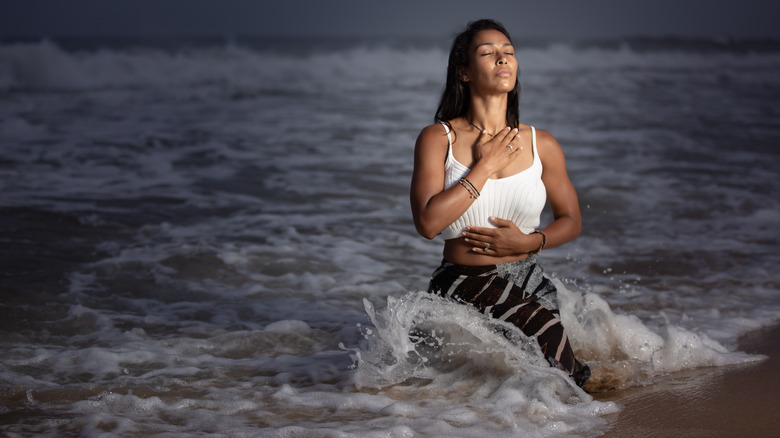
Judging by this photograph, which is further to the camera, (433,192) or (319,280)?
(319,280)

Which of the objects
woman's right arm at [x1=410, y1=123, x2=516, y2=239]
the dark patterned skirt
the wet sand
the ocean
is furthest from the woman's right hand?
the wet sand

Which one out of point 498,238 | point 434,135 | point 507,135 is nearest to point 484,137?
point 507,135

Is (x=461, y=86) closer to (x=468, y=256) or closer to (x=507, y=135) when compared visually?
(x=507, y=135)

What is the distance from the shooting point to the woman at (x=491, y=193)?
10.4 ft

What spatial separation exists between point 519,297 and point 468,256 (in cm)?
28

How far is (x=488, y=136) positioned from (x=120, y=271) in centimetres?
321

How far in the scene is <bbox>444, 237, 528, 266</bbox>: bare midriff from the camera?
332 cm

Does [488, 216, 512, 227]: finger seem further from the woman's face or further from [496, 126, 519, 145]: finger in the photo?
the woman's face

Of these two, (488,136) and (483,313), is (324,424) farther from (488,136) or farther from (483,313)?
(488,136)

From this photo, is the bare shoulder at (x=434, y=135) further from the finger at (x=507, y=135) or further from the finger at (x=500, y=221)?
the finger at (x=500, y=221)

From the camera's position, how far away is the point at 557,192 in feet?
11.2

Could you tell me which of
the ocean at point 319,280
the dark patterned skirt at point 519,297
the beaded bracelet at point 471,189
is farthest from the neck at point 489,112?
the ocean at point 319,280

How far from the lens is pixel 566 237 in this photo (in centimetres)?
341

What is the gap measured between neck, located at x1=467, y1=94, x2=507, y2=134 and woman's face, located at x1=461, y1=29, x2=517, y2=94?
61mm
